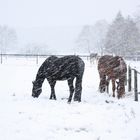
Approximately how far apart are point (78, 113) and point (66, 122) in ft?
3.73

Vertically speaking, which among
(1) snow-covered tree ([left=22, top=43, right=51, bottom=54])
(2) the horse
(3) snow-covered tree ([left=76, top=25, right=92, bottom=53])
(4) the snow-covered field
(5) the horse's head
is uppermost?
(3) snow-covered tree ([left=76, top=25, right=92, bottom=53])

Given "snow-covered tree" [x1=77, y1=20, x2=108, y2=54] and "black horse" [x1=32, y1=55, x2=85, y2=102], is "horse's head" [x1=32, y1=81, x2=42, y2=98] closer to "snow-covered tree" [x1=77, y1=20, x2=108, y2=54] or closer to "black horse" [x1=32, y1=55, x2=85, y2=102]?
"black horse" [x1=32, y1=55, x2=85, y2=102]

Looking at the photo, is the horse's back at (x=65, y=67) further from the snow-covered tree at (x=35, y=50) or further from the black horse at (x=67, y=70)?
the snow-covered tree at (x=35, y=50)

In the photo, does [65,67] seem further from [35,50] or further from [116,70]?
[35,50]

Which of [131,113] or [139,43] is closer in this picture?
[131,113]

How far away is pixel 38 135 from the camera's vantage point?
22.8ft

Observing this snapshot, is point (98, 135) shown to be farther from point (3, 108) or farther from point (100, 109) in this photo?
point (3, 108)

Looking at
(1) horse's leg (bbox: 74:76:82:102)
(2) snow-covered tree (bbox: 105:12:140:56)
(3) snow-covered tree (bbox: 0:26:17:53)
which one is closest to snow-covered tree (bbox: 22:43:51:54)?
(3) snow-covered tree (bbox: 0:26:17:53)

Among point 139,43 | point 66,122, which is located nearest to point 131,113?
point 66,122

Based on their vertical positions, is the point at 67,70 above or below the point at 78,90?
above

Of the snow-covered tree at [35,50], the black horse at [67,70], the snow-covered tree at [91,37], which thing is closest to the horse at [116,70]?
the black horse at [67,70]

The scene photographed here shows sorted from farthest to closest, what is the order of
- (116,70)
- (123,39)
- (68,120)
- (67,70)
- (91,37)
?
(91,37) < (123,39) < (116,70) < (67,70) < (68,120)

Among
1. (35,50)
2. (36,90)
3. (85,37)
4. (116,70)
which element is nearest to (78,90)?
(36,90)

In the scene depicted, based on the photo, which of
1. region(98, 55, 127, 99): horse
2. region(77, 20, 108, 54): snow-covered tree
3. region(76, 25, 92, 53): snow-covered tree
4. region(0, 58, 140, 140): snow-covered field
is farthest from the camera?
region(77, 20, 108, 54): snow-covered tree
